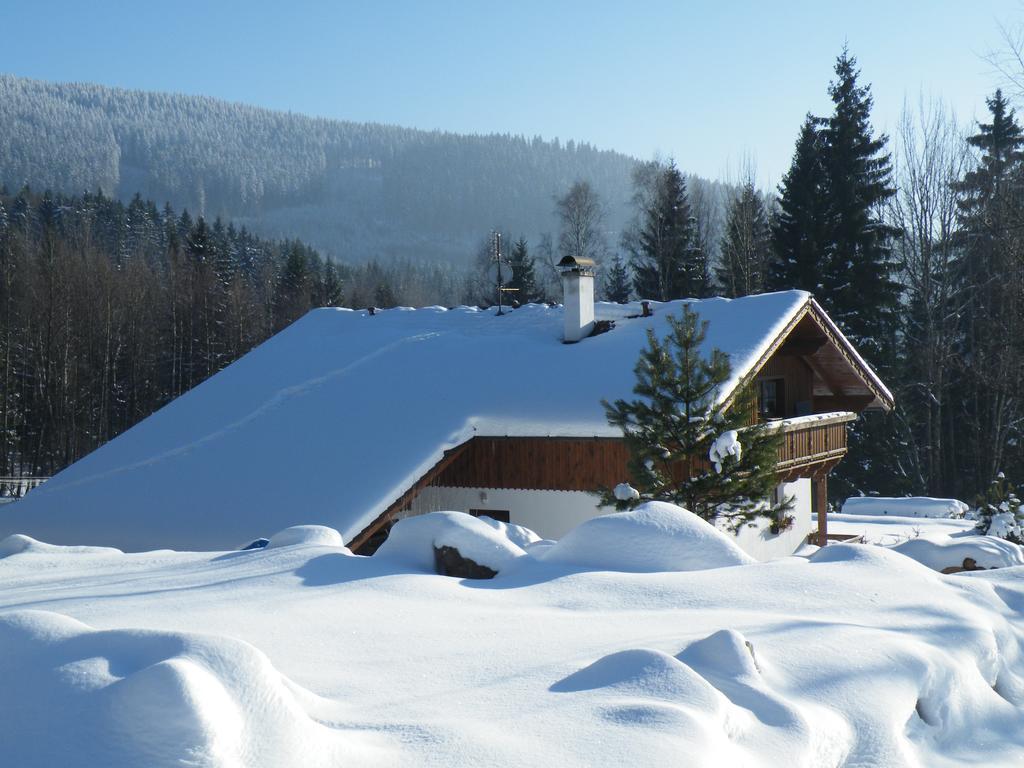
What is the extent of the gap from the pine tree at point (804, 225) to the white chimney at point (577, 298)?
20.2 metres

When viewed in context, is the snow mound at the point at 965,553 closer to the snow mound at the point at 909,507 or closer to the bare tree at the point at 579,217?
the snow mound at the point at 909,507

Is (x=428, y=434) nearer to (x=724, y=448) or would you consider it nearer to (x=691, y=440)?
(x=691, y=440)

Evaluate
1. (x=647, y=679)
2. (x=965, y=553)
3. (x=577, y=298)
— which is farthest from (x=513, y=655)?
(x=577, y=298)

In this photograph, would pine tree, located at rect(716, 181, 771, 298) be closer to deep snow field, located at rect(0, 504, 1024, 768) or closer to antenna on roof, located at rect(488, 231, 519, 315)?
antenna on roof, located at rect(488, 231, 519, 315)

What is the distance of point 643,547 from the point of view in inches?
348

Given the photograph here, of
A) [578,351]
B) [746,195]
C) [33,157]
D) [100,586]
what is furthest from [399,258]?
[100,586]

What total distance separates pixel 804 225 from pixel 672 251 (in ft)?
26.6

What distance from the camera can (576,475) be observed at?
59.6 ft

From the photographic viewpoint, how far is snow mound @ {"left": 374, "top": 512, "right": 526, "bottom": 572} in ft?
29.2

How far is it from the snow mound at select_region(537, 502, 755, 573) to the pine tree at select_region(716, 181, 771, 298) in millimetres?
33070

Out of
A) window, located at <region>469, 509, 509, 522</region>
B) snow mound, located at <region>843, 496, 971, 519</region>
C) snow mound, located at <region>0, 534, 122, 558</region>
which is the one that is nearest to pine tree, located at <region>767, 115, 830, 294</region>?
snow mound, located at <region>843, 496, 971, 519</region>

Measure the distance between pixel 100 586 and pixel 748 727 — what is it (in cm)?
610

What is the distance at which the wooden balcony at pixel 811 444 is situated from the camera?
19.9 meters

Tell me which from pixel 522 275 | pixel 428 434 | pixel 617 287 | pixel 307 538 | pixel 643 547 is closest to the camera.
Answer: pixel 643 547
